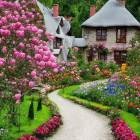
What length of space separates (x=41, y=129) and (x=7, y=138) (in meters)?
1.09

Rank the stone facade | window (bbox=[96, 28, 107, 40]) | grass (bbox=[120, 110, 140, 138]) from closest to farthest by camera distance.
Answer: grass (bbox=[120, 110, 140, 138])
the stone facade
window (bbox=[96, 28, 107, 40])

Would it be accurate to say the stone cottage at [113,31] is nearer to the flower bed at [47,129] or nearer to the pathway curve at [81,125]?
the pathway curve at [81,125]

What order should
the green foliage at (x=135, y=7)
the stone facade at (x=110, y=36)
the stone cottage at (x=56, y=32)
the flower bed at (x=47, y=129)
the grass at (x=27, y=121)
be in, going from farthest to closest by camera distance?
the green foliage at (x=135, y=7)
the stone facade at (x=110, y=36)
the stone cottage at (x=56, y=32)
the grass at (x=27, y=121)
the flower bed at (x=47, y=129)

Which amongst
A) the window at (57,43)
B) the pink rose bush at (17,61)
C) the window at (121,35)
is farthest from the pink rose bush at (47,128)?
the window at (121,35)

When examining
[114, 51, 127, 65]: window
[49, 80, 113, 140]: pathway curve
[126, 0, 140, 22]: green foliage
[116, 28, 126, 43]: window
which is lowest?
[49, 80, 113, 140]: pathway curve

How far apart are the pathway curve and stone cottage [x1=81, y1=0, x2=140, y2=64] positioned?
1411cm

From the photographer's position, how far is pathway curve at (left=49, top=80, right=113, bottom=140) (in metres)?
6.97

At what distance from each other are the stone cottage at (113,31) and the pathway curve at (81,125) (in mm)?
14114

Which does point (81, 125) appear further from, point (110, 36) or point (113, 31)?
point (113, 31)

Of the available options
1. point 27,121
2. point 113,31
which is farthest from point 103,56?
point 27,121

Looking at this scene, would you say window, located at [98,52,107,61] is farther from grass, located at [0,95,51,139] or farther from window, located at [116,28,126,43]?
grass, located at [0,95,51,139]

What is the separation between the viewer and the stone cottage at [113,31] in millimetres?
23062

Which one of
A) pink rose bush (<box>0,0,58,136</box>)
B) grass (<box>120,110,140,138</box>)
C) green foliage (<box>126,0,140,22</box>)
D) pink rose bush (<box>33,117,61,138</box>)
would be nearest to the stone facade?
green foliage (<box>126,0,140,22</box>)

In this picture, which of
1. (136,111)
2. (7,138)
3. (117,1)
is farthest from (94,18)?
(7,138)
